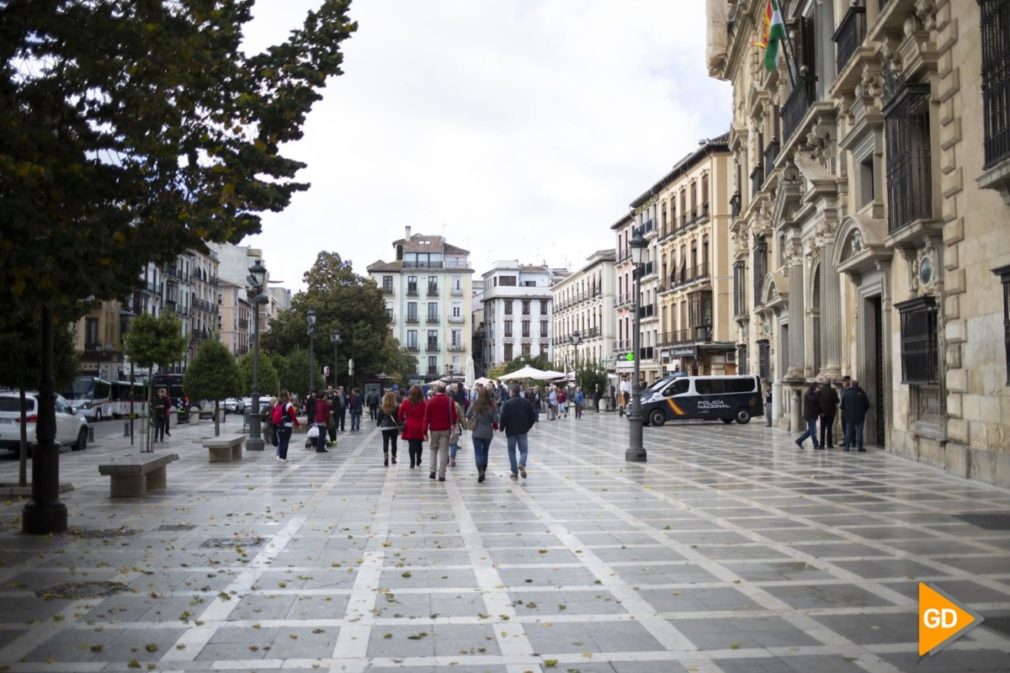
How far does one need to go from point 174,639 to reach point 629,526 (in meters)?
6.21

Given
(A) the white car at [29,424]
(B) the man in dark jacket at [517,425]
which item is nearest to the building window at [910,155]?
(B) the man in dark jacket at [517,425]

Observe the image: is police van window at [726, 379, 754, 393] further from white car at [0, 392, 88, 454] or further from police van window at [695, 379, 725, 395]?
white car at [0, 392, 88, 454]

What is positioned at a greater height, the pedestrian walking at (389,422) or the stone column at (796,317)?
the stone column at (796,317)

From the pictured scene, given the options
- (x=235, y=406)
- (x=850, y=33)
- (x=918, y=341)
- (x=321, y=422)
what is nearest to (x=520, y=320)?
(x=235, y=406)

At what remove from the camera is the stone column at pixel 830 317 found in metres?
27.0

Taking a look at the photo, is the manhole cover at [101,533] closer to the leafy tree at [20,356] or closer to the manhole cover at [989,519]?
the leafy tree at [20,356]

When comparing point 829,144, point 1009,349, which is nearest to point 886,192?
point 829,144

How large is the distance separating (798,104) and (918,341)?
484 inches

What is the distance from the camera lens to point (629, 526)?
11992 millimetres

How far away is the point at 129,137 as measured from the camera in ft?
32.7

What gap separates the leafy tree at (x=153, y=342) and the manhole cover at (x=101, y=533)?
65.4ft

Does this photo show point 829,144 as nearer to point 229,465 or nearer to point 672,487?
point 672,487

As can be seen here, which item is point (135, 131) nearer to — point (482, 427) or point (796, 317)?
point (482, 427)

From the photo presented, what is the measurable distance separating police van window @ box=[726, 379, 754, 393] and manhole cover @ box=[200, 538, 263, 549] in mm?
31750
